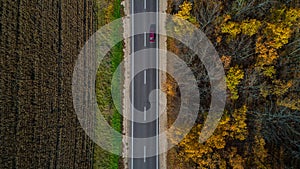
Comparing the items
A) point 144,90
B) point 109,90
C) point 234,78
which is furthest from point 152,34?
point 234,78

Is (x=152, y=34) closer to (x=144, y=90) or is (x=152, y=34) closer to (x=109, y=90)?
(x=144, y=90)

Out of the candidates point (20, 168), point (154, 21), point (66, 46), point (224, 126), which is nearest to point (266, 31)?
point (224, 126)

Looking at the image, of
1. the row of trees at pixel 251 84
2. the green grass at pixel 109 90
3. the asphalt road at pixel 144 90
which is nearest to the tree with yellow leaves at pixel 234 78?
the row of trees at pixel 251 84

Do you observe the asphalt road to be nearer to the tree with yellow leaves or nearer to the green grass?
the green grass

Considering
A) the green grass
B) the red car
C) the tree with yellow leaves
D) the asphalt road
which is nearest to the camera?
the tree with yellow leaves

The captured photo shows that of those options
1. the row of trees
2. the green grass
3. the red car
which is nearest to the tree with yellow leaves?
the row of trees

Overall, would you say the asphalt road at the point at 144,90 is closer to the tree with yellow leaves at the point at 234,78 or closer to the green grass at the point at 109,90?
the green grass at the point at 109,90
